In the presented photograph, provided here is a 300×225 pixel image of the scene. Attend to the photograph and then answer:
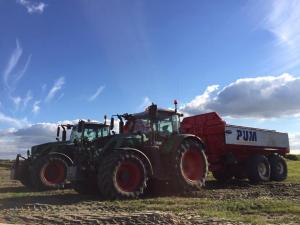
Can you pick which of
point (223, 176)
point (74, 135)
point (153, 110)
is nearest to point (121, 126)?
point (153, 110)

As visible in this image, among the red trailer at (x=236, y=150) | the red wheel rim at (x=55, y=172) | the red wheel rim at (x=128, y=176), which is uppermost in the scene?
the red trailer at (x=236, y=150)

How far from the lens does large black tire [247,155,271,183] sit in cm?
1947

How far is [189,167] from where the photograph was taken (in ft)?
50.8

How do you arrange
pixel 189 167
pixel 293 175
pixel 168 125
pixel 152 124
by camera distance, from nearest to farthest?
pixel 152 124 → pixel 189 167 → pixel 168 125 → pixel 293 175

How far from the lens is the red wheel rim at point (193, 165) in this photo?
50.1 ft

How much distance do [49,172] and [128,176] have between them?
18.5 feet

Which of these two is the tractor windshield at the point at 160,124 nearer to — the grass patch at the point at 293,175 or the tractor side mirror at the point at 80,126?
the tractor side mirror at the point at 80,126

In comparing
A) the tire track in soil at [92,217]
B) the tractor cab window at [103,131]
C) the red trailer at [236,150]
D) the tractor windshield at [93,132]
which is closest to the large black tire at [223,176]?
the red trailer at [236,150]

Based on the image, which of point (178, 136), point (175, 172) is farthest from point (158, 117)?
point (175, 172)

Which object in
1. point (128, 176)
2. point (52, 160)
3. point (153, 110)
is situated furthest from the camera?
point (52, 160)

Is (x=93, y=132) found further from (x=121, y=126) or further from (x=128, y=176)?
(x=128, y=176)

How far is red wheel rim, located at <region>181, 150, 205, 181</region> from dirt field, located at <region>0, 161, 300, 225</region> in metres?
0.66

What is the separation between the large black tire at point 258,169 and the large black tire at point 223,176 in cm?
92

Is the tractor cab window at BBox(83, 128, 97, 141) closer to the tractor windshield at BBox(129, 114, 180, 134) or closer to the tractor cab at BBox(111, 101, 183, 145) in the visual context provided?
the tractor cab at BBox(111, 101, 183, 145)
